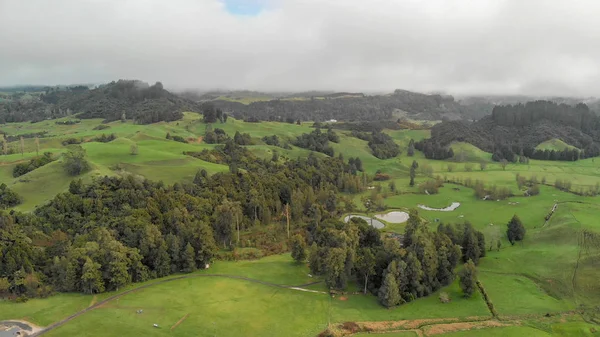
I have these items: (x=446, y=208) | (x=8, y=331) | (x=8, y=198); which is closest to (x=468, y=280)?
(x=446, y=208)

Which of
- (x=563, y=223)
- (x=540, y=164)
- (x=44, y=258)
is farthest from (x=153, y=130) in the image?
(x=540, y=164)

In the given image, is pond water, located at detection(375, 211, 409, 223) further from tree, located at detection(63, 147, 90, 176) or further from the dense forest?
tree, located at detection(63, 147, 90, 176)

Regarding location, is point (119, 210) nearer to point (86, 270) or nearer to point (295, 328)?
point (86, 270)

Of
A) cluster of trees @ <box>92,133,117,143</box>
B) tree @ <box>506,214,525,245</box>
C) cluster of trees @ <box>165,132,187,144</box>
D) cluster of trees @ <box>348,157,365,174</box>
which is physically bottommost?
tree @ <box>506,214,525,245</box>

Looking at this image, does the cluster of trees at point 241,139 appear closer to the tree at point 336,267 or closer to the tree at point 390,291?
the tree at point 336,267

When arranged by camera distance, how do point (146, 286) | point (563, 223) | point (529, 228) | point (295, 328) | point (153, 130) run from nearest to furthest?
point (295, 328), point (146, 286), point (563, 223), point (529, 228), point (153, 130)

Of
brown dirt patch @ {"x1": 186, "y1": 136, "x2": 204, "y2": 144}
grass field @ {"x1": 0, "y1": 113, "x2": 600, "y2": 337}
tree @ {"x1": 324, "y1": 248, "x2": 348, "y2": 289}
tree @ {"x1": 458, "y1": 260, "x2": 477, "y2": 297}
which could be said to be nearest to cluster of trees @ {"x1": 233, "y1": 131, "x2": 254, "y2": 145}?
brown dirt patch @ {"x1": 186, "y1": 136, "x2": 204, "y2": 144}
